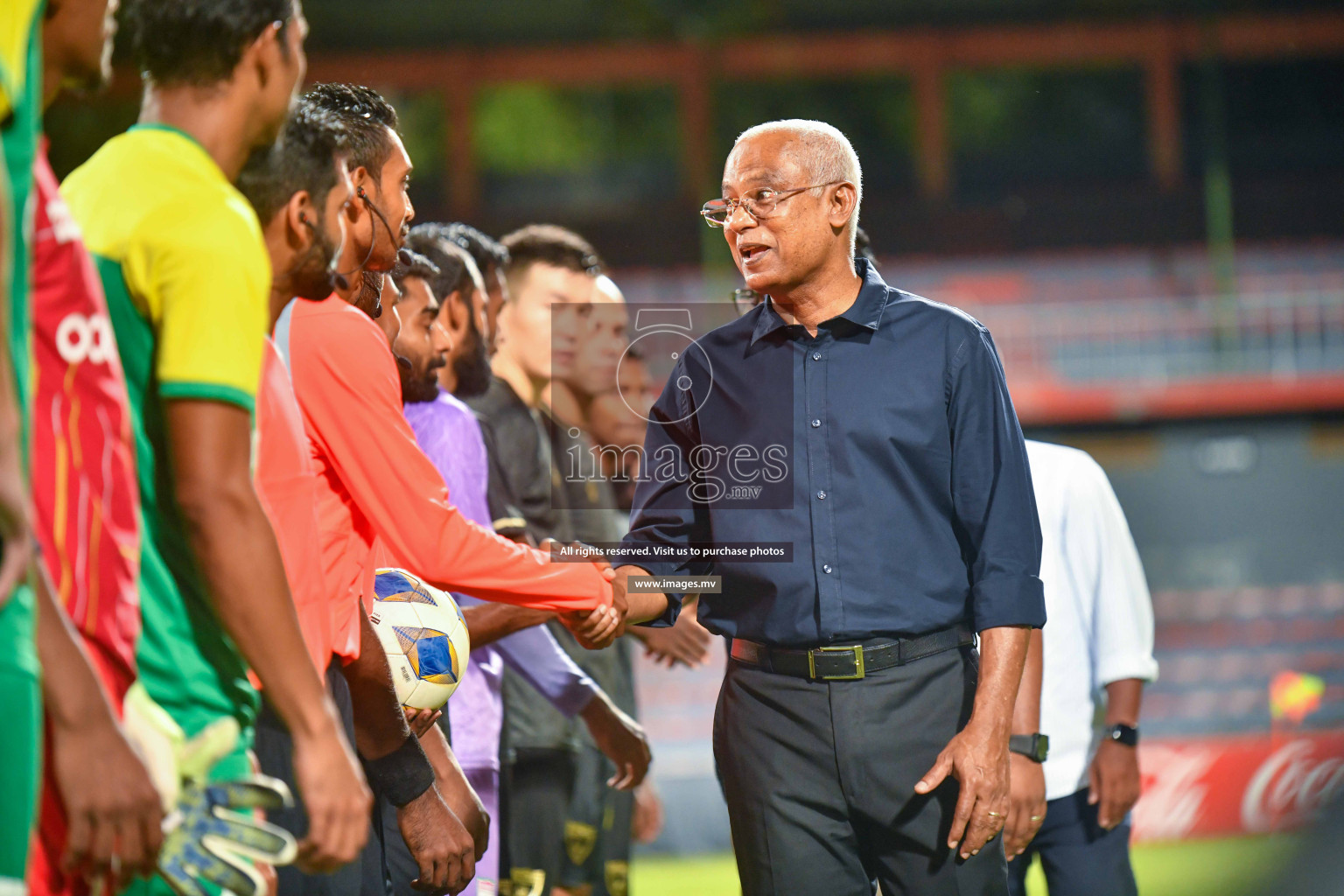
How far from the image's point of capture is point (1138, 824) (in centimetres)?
839

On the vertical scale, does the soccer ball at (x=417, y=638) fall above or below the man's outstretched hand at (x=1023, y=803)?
above

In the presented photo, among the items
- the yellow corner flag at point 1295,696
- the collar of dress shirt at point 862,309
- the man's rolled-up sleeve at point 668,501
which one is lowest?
the yellow corner flag at point 1295,696

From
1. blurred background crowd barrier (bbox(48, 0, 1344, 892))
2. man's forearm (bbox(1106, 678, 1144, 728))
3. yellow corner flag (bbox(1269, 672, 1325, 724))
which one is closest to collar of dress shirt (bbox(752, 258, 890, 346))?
man's forearm (bbox(1106, 678, 1144, 728))

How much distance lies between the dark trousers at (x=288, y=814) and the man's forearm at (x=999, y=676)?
1.23m

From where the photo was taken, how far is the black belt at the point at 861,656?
2.71m

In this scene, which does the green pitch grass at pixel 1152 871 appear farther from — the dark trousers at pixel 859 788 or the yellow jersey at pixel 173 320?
the yellow jersey at pixel 173 320

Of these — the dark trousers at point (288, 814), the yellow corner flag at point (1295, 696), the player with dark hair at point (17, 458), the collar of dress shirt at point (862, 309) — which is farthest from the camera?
the yellow corner flag at point (1295, 696)

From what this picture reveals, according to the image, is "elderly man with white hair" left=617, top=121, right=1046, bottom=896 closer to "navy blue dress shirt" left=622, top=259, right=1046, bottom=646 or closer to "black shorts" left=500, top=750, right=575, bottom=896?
"navy blue dress shirt" left=622, top=259, right=1046, bottom=646

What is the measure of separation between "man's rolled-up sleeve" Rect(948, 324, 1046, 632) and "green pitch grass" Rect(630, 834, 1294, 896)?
503 cm

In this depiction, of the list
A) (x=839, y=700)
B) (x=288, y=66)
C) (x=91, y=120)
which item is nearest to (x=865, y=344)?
(x=839, y=700)

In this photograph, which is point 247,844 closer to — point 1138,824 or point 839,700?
point 839,700

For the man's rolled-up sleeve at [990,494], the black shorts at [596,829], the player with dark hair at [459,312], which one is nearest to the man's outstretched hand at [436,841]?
the man's rolled-up sleeve at [990,494]

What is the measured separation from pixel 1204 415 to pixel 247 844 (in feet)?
60.6

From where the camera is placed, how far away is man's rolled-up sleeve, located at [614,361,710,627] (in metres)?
3.04
